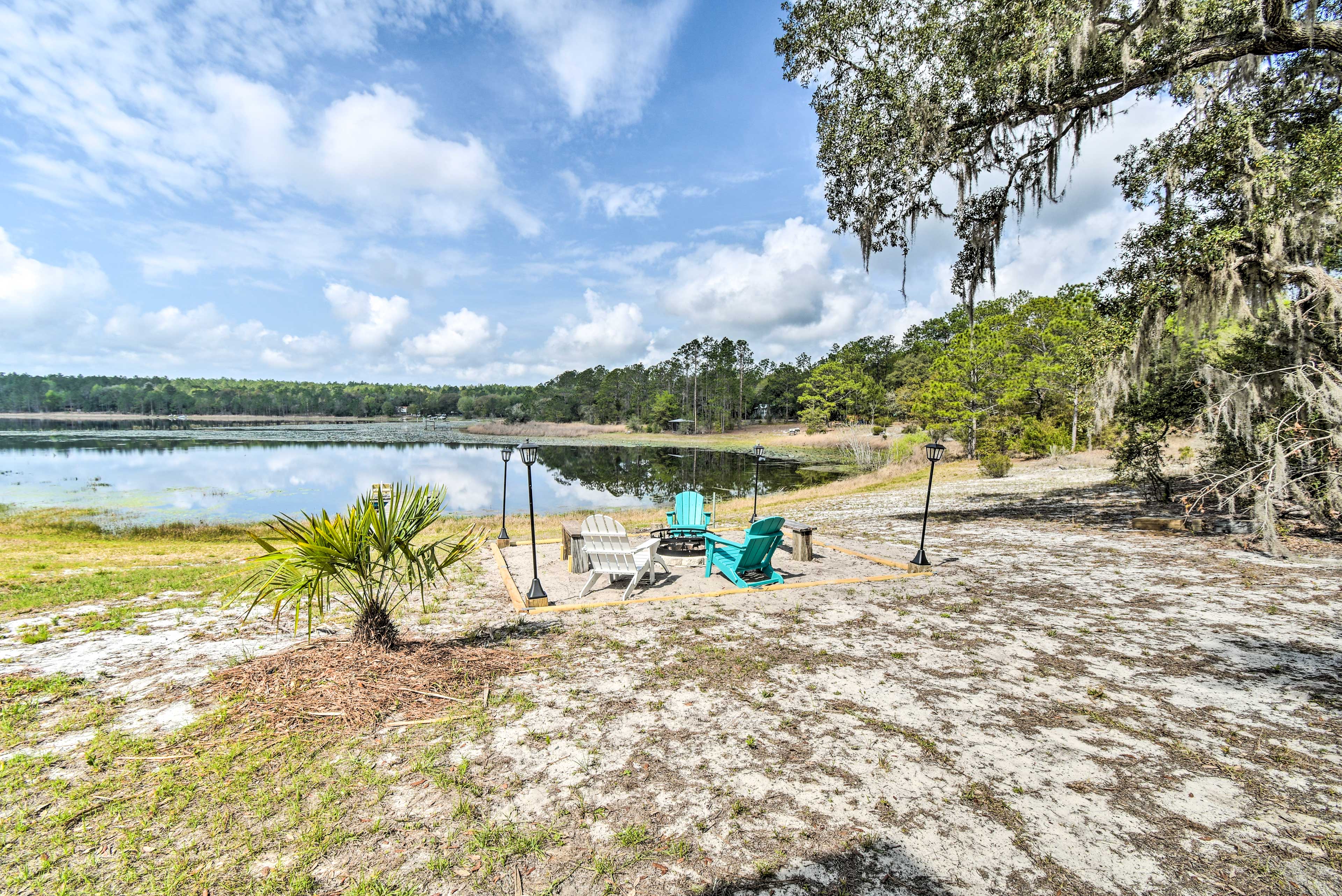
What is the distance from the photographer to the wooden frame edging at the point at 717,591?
604 cm

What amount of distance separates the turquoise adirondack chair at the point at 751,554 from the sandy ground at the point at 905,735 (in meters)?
0.42

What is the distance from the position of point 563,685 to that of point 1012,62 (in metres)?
10.1

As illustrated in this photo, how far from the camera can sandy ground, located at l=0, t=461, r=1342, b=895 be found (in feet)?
7.70

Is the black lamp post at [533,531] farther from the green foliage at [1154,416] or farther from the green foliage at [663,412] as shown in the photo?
the green foliage at [663,412]

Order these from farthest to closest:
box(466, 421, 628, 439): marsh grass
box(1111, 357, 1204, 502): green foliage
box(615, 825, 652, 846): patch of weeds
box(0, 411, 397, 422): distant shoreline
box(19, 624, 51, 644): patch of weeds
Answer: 1. box(0, 411, 397, 422): distant shoreline
2. box(466, 421, 628, 439): marsh grass
3. box(1111, 357, 1204, 502): green foliage
4. box(19, 624, 51, 644): patch of weeds
5. box(615, 825, 652, 846): patch of weeds

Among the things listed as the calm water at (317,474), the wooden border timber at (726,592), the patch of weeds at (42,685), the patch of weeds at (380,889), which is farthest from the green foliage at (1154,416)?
the calm water at (317,474)

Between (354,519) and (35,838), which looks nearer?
(35,838)

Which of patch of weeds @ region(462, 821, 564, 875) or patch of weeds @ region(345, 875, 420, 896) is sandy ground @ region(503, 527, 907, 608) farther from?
patch of weeds @ region(345, 875, 420, 896)

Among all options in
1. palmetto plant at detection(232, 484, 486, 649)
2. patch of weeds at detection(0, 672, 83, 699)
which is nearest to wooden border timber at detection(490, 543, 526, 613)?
palmetto plant at detection(232, 484, 486, 649)

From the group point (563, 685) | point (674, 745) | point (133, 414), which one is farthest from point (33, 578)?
point (133, 414)

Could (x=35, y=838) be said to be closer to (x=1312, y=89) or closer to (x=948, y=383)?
(x=1312, y=89)

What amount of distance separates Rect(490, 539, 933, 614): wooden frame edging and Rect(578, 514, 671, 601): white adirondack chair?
0.88 ft

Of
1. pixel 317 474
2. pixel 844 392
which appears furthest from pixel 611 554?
pixel 844 392

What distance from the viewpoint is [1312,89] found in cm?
787
